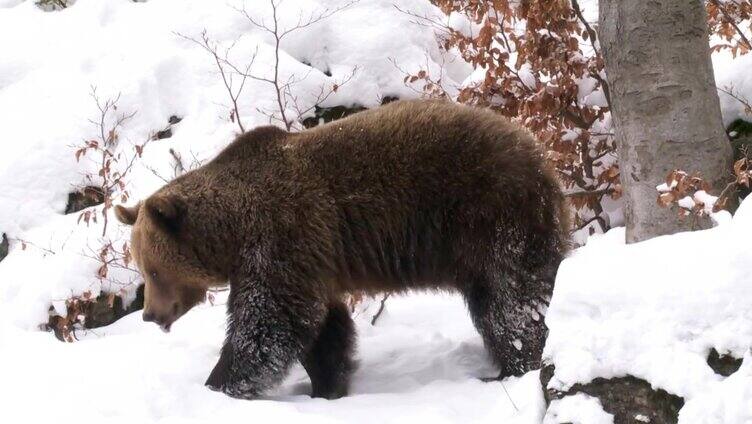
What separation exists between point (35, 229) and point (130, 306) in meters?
1.87

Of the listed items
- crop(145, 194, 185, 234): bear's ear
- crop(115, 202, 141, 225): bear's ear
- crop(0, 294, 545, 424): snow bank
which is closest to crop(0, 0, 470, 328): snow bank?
crop(115, 202, 141, 225): bear's ear

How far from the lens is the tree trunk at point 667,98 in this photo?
13.8ft

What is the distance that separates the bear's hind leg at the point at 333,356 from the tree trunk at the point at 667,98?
1875mm

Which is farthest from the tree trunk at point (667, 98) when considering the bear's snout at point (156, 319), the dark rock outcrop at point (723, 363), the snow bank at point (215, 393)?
the bear's snout at point (156, 319)

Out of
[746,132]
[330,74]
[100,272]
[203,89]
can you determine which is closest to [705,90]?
[746,132]

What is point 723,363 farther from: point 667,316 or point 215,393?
point 215,393

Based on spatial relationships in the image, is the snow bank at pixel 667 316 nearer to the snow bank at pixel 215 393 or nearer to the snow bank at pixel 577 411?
the snow bank at pixel 577 411

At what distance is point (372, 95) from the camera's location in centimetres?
970

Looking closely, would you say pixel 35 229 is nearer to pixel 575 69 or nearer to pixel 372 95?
pixel 372 95

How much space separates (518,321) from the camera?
442cm

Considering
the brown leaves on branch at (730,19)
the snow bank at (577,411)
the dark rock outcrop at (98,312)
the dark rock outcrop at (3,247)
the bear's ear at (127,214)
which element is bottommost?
the dark rock outcrop at (98,312)

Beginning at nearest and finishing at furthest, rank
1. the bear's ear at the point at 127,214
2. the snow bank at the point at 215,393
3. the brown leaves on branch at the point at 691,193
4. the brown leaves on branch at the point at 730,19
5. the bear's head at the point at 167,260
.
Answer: the snow bank at the point at 215,393, the brown leaves on branch at the point at 691,193, the bear's head at the point at 167,260, the bear's ear at the point at 127,214, the brown leaves on branch at the point at 730,19

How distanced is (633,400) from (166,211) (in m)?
3.04

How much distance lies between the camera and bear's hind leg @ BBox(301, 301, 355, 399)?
4723 millimetres
